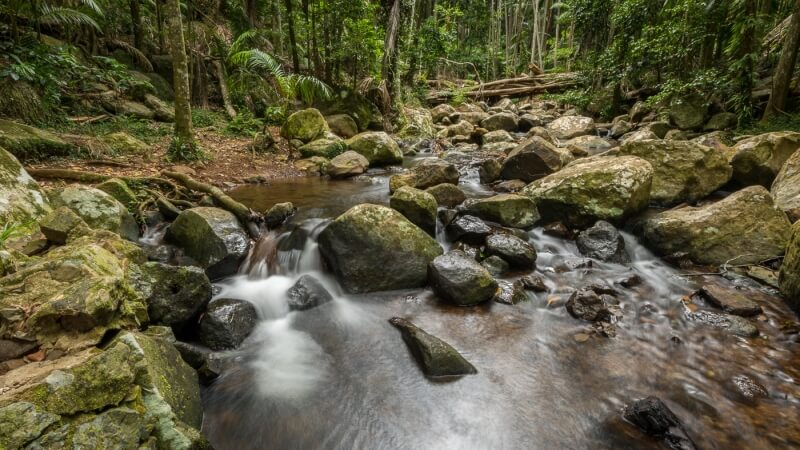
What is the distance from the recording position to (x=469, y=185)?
8.55 m

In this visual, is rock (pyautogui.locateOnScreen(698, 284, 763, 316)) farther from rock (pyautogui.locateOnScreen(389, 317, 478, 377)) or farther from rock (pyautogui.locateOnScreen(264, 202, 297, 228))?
rock (pyautogui.locateOnScreen(264, 202, 297, 228))

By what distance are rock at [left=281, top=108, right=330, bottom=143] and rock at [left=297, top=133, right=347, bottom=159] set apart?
0.31 metres

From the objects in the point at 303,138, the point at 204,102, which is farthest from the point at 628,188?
the point at 204,102

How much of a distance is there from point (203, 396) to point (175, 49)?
6939 millimetres

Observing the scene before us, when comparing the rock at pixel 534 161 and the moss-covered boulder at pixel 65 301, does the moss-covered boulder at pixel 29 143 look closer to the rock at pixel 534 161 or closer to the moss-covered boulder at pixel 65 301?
the moss-covered boulder at pixel 65 301

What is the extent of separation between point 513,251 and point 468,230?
2.55ft

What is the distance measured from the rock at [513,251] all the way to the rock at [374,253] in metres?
0.94

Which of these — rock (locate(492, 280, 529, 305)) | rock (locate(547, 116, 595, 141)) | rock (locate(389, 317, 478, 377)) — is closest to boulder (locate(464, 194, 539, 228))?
rock (locate(492, 280, 529, 305))

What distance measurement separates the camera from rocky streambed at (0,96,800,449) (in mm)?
2010

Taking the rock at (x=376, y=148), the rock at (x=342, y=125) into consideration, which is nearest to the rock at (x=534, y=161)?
the rock at (x=376, y=148)

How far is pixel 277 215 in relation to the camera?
604 cm

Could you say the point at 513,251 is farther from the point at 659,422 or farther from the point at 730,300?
the point at 659,422

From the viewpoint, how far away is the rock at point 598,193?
5.89 m

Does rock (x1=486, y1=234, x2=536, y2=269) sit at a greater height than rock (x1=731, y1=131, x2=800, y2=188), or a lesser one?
lesser
